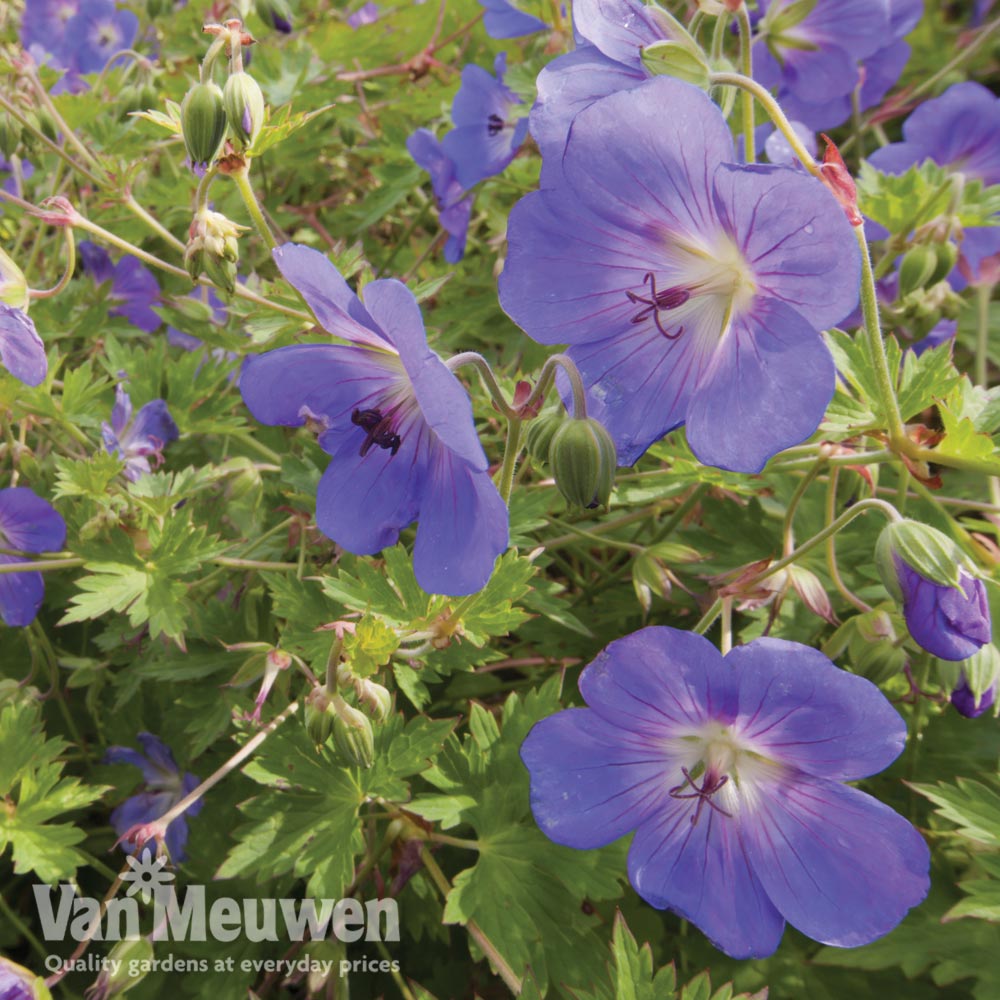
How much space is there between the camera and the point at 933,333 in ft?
6.47

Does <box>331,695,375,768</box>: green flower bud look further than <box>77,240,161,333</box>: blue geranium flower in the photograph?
No

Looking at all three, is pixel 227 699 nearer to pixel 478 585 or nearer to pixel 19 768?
pixel 19 768

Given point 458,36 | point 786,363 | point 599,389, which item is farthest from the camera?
point 458,36

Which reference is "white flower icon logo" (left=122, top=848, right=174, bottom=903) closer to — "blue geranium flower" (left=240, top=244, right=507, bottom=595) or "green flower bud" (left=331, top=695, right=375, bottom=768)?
"green flower bud" (left=331, top=695, right=375, bottom=768)

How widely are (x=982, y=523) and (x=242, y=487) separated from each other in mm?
1133

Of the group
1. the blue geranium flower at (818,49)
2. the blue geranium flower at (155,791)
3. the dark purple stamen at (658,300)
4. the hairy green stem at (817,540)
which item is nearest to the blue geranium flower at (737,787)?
the hairy green stem at (817,540)

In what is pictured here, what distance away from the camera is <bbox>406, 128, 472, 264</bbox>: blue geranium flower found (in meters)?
1.89

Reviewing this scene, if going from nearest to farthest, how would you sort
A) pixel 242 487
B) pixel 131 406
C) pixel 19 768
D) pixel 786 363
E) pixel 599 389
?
pixel 786 363 < pixel 599 389 < pixel 19 768 < pixel 242 487 < pixel 131 406

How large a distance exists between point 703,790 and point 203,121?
102cm

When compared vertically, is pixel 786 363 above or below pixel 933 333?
above

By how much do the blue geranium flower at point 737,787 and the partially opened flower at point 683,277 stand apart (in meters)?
0.24

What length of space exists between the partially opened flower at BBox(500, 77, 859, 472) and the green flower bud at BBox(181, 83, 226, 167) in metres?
0.50

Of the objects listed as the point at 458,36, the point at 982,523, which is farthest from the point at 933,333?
the point at 458,36

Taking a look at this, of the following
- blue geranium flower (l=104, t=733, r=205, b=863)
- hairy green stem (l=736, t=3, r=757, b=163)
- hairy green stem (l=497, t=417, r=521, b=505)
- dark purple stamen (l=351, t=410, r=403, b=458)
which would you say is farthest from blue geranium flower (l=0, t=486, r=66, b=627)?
hairy green stem (l=736, t=3, r=757, b=163)
